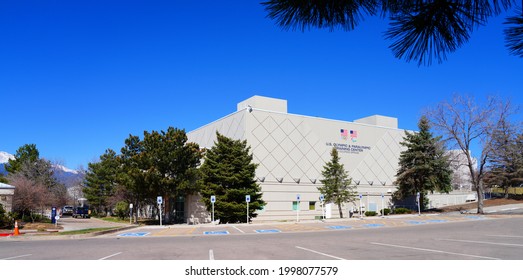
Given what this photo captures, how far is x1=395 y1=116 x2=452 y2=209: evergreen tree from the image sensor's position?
48.4 metres

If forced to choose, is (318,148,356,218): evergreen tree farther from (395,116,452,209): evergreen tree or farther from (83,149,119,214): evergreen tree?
(83,149,119,214): evergreen tree

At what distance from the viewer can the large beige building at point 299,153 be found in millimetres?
44375

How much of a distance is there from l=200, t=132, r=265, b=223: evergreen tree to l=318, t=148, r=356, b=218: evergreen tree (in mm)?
8770

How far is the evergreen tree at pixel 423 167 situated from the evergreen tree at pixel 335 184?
9.02 m

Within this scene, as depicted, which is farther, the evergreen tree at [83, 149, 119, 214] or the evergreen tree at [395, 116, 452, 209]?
the evergreen tree at [83, 149, 119, 214]

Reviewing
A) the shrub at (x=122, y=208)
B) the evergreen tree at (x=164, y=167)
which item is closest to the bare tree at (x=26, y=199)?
the evergreen tree at (x=164, y=167)

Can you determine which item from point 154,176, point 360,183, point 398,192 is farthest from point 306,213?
point 154,176

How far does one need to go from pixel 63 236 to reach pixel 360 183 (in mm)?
37754

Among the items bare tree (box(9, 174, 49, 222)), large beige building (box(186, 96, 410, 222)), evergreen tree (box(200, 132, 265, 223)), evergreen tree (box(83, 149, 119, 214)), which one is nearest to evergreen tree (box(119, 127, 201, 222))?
evergreen tree (box(200, 132, 265, 223))

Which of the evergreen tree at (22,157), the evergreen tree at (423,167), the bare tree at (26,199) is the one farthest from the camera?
the evergreen tree at (22,157)

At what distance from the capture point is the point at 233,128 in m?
46.5

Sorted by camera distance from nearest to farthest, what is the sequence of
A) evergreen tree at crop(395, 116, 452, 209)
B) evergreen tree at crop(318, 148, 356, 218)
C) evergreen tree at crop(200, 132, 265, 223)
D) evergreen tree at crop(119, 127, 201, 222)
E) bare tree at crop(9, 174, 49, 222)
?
1. evergreen tree at crop(200, 132, 265, 223)
2. bare tree at crop(9, 174, 49, 222)
3. evergreen tree at crop(119, 127, 201, 222)
4. evergreen tree at crop(318, 148, 356, 218)
5. evergreen tree at crop(395, 116, 452, 209)

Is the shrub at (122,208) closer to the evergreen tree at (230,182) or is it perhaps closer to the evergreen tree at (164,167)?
the evergreen tree at (164,167)

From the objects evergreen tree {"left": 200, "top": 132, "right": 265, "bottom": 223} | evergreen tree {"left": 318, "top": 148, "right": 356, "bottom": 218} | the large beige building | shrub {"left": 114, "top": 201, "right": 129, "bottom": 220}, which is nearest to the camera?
evergreen tree {"left": 200, "top": 132, "right": 265, "bottom": 223}
